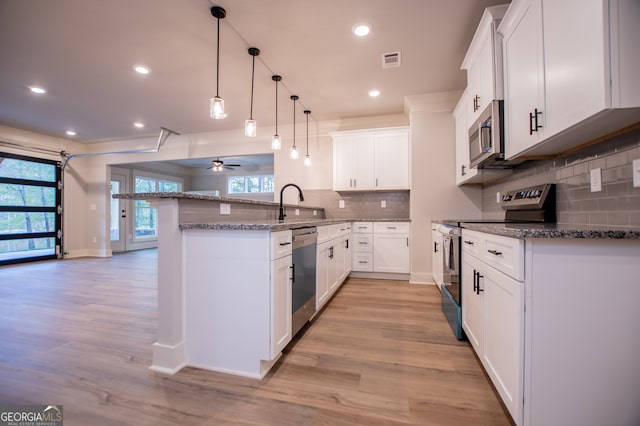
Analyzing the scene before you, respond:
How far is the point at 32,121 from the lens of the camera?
4926 mm

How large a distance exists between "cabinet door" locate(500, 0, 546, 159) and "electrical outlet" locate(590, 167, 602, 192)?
0.33m

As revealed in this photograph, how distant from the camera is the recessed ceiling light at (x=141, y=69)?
314cm

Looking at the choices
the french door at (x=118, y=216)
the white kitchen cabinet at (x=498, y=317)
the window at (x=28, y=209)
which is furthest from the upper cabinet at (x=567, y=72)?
the french door at (x=118, y=216)

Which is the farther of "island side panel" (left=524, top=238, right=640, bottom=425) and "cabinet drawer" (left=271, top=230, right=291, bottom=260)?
"cabinet drawer" (left=271, top=230, right=291, bottom=260)

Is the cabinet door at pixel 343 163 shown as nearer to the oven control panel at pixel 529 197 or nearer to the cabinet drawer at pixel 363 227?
the cabinet drawer at pixel 363 227

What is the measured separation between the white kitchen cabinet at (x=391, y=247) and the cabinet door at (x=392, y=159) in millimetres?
649

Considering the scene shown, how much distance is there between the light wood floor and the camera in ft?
4.28

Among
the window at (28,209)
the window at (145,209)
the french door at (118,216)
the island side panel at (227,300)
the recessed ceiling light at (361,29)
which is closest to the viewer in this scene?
the island side panel at (227,300)

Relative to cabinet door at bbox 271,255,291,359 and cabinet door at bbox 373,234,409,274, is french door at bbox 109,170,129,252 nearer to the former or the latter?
cabinet door at bbox 373,234,409,274

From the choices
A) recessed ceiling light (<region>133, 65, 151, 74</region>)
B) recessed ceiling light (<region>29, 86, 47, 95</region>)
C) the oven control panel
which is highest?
recessed ceiling light (<region>29, 86, 47, 95</region>)

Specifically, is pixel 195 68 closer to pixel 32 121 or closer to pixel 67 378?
pixel 67 378

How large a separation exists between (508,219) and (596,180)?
1.12m

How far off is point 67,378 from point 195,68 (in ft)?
10.2

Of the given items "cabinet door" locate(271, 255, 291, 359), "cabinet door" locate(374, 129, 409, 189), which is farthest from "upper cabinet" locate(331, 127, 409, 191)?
"cabinet door" locate(271, 255, 291, 359)
